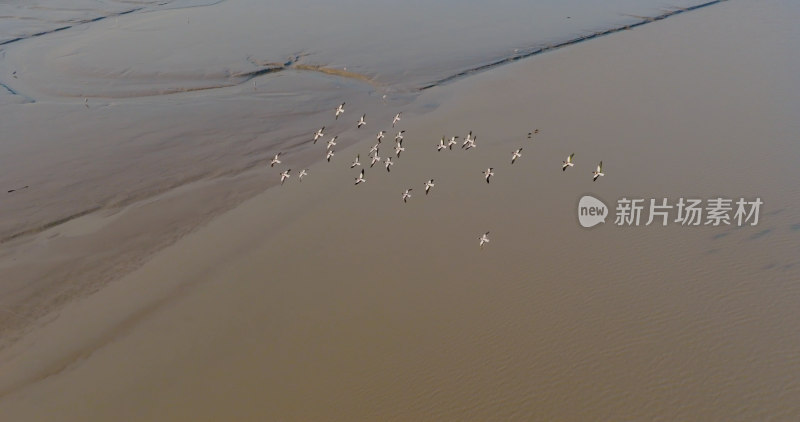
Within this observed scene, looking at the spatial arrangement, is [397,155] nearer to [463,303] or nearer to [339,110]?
[339,110]

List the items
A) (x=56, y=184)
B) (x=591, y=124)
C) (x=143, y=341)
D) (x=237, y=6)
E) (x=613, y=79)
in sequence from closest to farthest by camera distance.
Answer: (x=143, y=341) → (x=56, y=184) → (x=591, y=124) → (x=613, y=79) → (x=237, y=6)

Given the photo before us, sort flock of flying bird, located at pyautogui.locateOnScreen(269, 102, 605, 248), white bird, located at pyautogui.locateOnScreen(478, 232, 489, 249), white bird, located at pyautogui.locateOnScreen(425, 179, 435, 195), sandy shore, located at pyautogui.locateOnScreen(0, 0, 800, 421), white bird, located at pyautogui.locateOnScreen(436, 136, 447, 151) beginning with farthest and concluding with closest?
white bird, located at pyautogui.locateOnScreen(436, 136, 447, 151), flock of flying bird, located at pyautogui.locateOnScreen(269, 102, 605, 248), white bird, located at pyautogui.locateOnScreen(425, 179, 435, 195), white bird, located at pyautogui.locateOnScreen(478, 232, 489, 249), sandy shore, located at pyautogui.locateOnScreen(0, 0, 800, 421)

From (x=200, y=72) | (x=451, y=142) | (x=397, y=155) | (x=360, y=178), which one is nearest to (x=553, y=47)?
(x=451, y=142)

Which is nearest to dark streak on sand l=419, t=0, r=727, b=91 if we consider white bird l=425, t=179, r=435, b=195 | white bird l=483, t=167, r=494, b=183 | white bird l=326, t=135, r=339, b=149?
white bird l=326, t=135, r=339, b=149

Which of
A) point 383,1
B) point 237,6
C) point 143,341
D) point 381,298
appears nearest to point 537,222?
point 381,298

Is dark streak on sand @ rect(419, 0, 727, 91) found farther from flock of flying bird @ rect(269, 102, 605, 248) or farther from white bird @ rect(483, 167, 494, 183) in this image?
white bird @ rect(483, 167, 494, 183)

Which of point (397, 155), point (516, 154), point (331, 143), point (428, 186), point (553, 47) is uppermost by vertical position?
point (553, 47)

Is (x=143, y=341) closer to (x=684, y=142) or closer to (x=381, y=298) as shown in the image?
(x=381, y=298)

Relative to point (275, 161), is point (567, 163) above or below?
below
